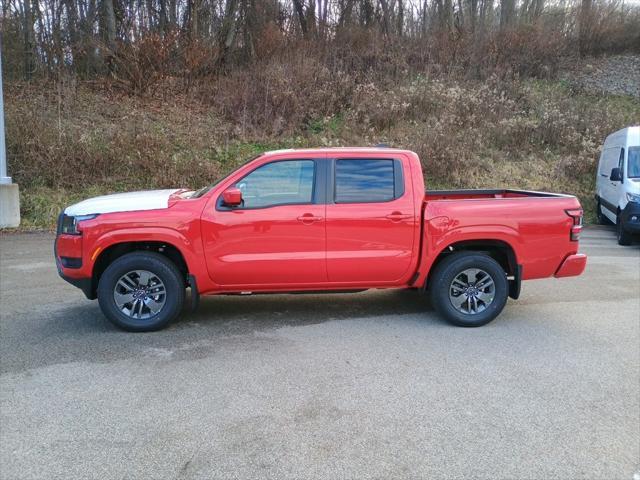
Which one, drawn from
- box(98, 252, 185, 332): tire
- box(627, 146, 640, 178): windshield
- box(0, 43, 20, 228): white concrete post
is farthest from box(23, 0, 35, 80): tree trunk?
box(627, 146, 640, 178): windshield

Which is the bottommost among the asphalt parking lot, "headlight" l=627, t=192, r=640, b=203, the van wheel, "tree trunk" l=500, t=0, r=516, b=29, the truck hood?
the asphalt parking lot

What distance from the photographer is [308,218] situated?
559cm

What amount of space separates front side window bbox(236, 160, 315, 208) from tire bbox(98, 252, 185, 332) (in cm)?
105

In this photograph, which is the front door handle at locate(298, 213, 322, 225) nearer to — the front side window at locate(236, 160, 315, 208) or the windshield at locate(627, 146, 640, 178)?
the front side window at locate(236, 160, 315, 208)

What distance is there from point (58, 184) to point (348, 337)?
1159 centimetres

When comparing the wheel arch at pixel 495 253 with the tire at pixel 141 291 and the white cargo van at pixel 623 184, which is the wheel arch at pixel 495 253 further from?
the white cargo van at pixel 623 184

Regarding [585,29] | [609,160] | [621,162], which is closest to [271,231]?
[621,162]

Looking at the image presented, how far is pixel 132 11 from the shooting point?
2038cm

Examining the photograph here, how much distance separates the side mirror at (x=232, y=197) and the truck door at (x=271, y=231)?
0.32 feet

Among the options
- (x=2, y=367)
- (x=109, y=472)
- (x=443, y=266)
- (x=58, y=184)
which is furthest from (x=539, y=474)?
(x=58, y=184)

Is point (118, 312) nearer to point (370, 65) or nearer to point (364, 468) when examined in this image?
point (364, 468)

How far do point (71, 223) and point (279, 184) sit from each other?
6.86 ft

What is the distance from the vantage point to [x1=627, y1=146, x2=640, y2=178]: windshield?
38.6 feet

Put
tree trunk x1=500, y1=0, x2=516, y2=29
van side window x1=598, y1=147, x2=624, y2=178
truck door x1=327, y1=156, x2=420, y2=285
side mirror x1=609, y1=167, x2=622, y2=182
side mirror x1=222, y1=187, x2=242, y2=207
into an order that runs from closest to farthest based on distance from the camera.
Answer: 1. side mirror x1=222, y1=187, x2=242, y2=207
2. truck door x1=327, y1=156, x2=420, y2=285
3. side mirror x1=609, y1=167, x2=622, y2=182
4. van side window x1=598, y1=147, x2=624, y2=178
5. tree trunk x1=500, y1=0, x2=516, y2=29
